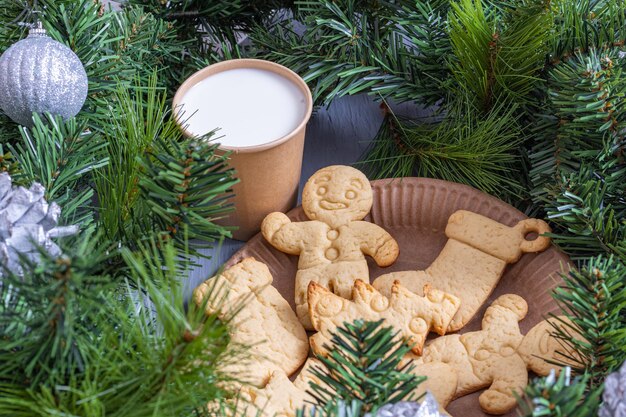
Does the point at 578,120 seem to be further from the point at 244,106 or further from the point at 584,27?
the point at 244,106

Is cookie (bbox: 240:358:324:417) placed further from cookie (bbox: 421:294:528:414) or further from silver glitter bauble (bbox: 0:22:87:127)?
silver glitter bauble (bbox: 0:22:87:127)

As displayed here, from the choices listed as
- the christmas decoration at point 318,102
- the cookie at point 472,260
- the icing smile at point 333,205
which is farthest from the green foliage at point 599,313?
the icing smile at point 333,205

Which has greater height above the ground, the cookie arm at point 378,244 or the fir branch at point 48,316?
the fir branch at point 48,316

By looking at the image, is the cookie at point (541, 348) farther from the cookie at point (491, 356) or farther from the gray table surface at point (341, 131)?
the gray table surface at point (341, 131)

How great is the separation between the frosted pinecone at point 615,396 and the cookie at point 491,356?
233 mm

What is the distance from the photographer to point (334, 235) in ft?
2.91

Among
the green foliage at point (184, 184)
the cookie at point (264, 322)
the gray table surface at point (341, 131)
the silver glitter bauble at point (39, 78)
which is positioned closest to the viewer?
the green foliage at point (184, 184)

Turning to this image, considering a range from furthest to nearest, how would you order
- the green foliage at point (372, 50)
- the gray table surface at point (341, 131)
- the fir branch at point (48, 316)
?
the gray table surface at point (341, 131), the green foliage at point (372, 50), the fir branch at point (48, 316)

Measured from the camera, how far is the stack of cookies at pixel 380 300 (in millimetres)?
757

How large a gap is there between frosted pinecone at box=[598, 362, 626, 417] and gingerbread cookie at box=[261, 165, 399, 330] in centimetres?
36

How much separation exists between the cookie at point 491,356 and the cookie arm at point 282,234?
0.62ft

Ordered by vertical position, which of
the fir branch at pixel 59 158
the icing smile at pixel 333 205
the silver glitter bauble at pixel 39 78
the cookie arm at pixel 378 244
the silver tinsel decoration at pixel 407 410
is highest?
the silver glitter bauble at pixel 39 78

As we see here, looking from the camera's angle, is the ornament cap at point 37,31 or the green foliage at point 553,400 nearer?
the green foliage at point 553,400

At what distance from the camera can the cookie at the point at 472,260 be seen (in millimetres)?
828
